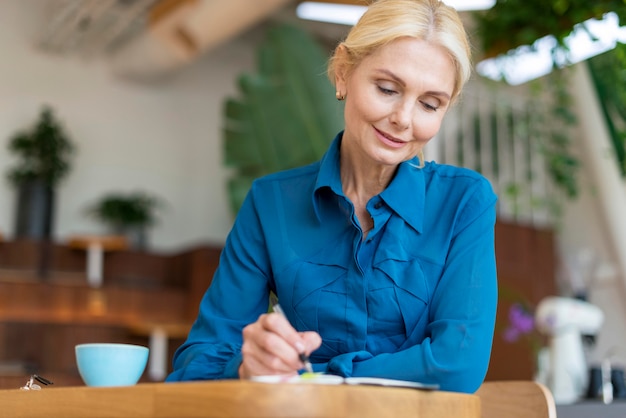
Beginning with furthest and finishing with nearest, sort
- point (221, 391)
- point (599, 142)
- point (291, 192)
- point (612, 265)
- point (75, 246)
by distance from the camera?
1. point (75, 246)
2. point (612, 265)
3. point (599, 142)
4. point (291, 192)
5. point (221, 391)

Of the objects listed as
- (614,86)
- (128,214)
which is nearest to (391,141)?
(614,86)

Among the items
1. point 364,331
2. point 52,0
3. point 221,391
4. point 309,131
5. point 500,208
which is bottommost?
point 221,391

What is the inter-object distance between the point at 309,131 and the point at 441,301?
4.32m

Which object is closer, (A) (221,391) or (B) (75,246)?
(A) (221,391)

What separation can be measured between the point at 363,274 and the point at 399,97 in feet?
0.79

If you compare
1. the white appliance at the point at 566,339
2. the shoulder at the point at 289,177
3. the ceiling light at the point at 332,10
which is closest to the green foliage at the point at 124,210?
the ceiling light at the point at 332,10

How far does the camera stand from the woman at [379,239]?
108 centimetres

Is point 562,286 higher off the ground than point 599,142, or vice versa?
point 599,142

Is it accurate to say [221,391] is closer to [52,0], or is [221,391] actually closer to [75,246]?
[75,246]

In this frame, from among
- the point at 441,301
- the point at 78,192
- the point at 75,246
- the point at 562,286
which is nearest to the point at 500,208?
the point at 562,286

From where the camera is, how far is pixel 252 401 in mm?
676

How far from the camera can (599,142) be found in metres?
5.04

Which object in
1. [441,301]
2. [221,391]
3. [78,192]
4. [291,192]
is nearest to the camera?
[221,391]

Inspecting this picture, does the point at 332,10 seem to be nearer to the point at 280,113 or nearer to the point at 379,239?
the point at 280,113
